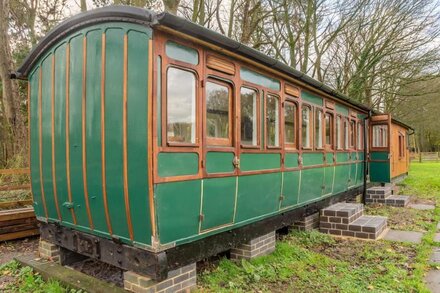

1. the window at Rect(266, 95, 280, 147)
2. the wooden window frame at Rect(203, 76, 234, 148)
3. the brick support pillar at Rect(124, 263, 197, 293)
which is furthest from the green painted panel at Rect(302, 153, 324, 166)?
the brick support pillar at Rect(124, 263, 197, 293)

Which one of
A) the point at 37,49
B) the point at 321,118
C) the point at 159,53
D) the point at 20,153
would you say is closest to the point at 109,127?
the point at 159,53

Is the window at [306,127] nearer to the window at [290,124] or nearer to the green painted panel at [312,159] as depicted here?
the green painted panel at [312,159]

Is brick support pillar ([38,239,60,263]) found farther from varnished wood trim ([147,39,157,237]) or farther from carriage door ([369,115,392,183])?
carriage door ([369,115,392,183])

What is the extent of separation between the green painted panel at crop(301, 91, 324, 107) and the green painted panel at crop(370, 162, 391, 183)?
4763 millimetres

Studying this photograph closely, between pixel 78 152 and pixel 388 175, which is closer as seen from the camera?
pixel 78 152

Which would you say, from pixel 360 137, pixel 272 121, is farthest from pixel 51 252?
pixel 360 137

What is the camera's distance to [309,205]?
6617 millimetres

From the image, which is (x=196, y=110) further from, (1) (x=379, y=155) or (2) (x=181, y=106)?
(1) (x=379, y=155)

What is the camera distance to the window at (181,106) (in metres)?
3.42

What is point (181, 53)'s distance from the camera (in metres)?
3.53

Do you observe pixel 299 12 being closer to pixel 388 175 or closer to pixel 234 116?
pixel 388 175

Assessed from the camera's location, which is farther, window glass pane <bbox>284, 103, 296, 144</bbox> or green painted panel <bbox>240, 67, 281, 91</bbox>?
window glass pane <bbox>284, 103, 296, 144</bbox>

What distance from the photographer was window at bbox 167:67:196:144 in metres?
3.42

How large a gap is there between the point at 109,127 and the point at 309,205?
14.5 ft
